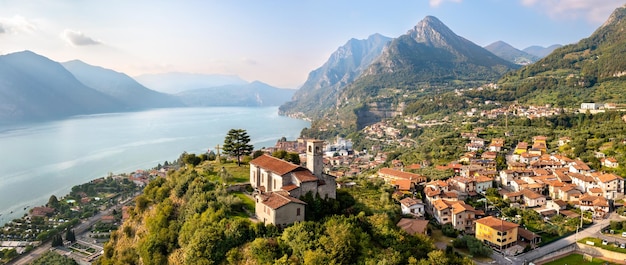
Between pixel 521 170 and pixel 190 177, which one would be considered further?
pixel 521 170

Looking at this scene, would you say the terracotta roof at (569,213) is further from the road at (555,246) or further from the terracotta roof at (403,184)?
the terracotta roof at (403,184)

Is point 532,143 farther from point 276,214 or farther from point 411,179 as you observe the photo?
point 276,214

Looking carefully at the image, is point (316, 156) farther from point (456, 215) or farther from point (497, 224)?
point (497, 224)

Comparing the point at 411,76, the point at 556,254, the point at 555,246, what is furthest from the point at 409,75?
the point at 556,254

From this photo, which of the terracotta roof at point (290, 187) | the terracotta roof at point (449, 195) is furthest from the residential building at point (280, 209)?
the terracotta roof at point (449, 195)

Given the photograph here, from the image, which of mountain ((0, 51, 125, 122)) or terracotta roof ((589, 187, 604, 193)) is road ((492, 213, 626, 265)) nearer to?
terracotta roof ((589, 187, 604, 193))

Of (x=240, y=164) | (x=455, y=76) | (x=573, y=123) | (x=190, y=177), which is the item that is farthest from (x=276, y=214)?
(x=455, y=76)

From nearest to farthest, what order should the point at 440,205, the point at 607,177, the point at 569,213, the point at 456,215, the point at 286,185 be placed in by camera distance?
1. the point at 286,185
2. the point at 456,215
3. the point at 440,205
4. the point at 569,213
5. the point at 607,177
